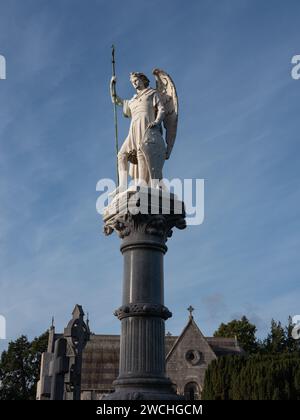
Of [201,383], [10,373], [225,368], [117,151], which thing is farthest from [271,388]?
[10,373]

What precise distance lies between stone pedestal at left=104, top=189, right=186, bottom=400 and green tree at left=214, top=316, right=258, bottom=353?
47.4m

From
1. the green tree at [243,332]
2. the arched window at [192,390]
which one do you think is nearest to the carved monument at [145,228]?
the arched window at [192,390]

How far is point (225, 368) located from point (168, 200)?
92.2 feet

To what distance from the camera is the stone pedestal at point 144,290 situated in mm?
7359

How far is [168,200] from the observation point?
848 centimetres

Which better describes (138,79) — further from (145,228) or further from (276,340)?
(276,340)

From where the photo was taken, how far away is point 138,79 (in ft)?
32.0

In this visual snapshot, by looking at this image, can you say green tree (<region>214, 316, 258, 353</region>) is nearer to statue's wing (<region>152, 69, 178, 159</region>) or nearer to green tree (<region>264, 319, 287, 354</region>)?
green tree (<region>264, 319, 287, 354</region>)

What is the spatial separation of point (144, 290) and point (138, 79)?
427cm

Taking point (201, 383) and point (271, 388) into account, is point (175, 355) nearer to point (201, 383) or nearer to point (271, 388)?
point (201, 383)

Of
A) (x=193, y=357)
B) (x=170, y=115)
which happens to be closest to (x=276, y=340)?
(x=193, y=357)

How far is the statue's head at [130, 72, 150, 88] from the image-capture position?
384 inches

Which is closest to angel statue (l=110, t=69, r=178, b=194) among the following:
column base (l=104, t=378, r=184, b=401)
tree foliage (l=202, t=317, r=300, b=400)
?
column base (l=104, t=378, r=184, b=401)

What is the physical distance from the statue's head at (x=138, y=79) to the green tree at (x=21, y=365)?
47.9m
